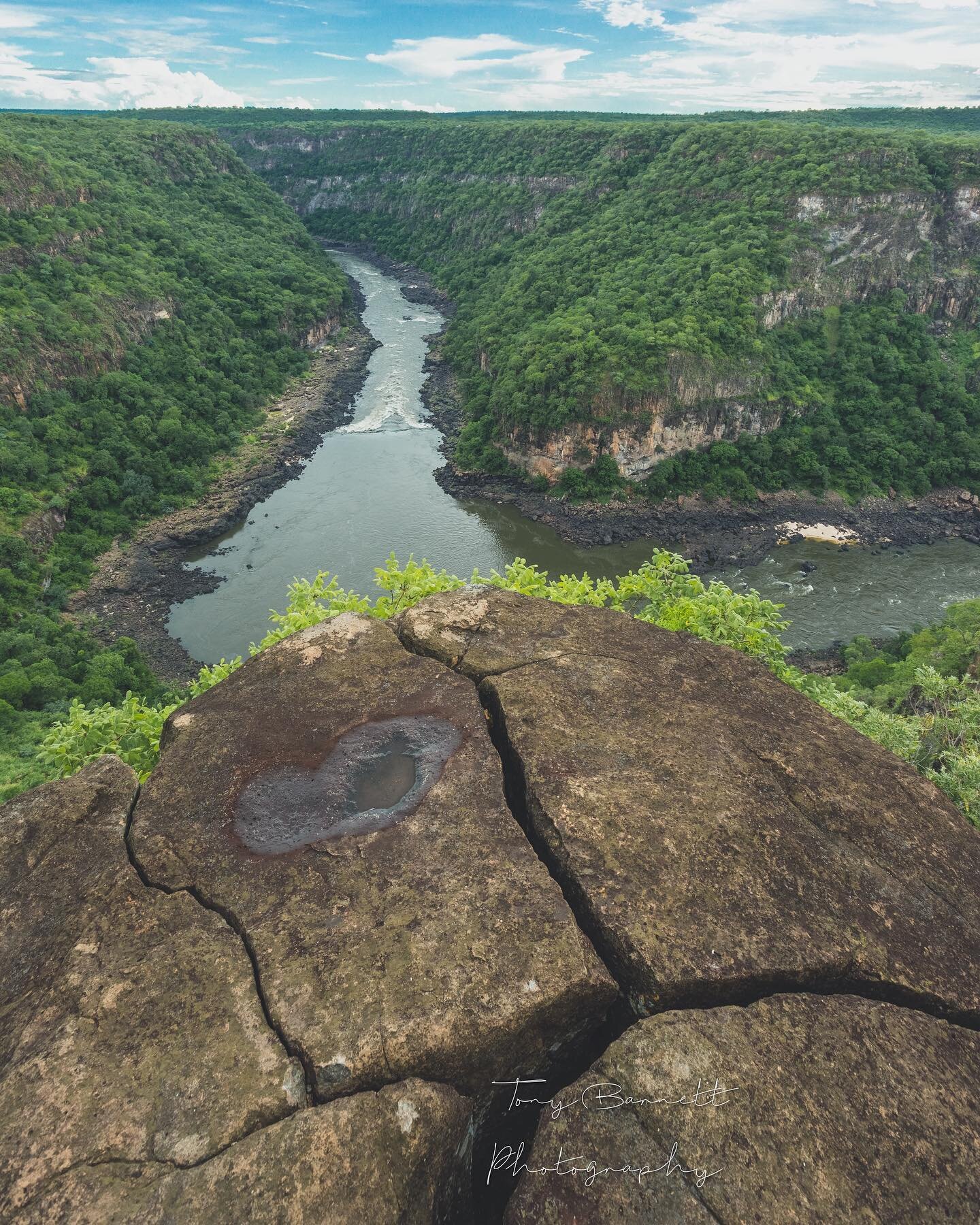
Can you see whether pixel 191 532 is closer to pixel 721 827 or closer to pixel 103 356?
pixel 103 356

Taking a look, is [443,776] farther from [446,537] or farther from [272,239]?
[272,239]

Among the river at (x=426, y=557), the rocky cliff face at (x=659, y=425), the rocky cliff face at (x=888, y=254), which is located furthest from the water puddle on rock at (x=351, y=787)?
the rocky cliff face at (x=888, y=254)

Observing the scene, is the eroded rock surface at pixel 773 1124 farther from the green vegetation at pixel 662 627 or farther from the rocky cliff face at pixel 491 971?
the green vegetation at pixel 662 627

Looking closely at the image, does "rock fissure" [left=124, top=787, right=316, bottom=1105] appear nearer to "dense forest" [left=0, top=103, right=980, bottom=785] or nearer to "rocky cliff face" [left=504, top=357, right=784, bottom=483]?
"dense forest" [left=0, top=103, right=980, bottom=785]

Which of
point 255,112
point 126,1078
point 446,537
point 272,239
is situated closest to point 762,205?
point 446,537

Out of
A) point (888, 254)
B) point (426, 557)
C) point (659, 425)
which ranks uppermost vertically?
point (888, 254)

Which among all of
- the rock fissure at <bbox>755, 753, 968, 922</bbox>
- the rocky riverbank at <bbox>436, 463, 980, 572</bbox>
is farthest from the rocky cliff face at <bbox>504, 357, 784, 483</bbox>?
the rock fissure at <bbox>755, 753, 968, 922</bbox>

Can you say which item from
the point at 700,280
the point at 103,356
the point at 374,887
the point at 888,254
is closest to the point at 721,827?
A: the point at 374,887
